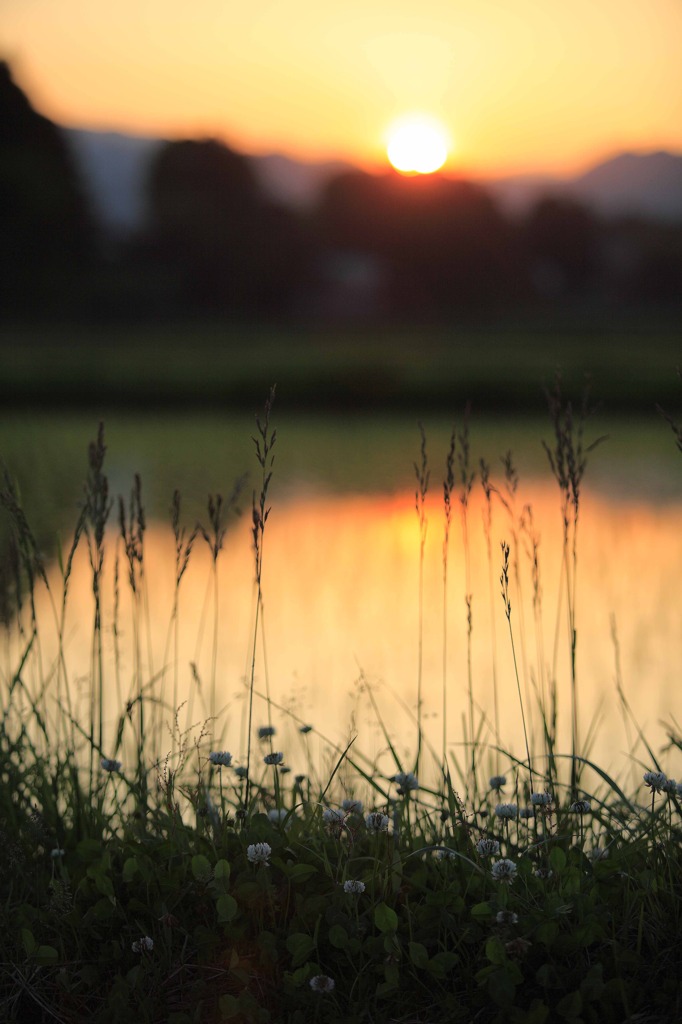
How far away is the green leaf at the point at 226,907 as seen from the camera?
1558 millimetres

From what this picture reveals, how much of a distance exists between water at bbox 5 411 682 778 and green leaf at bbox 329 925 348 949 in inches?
13.3

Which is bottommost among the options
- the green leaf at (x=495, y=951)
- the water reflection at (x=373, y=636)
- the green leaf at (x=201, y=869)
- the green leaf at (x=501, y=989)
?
the water reflection at (x=373, y=636)

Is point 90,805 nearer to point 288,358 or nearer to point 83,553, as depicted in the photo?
point 83,553

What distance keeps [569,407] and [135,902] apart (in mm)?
1151

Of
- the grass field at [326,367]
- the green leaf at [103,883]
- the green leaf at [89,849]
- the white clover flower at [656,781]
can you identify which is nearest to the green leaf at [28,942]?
the green leaf at [103,883]

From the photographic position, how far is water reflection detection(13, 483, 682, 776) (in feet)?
9.17

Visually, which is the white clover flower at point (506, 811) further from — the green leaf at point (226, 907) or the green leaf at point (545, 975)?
the green leaf at point (226, 907)

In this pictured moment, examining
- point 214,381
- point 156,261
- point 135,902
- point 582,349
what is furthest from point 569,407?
point 156,261

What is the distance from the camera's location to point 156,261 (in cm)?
2939

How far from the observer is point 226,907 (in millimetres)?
1567

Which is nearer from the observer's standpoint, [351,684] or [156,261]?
[351,684]

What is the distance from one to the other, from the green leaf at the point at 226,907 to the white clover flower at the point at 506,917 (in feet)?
1.32

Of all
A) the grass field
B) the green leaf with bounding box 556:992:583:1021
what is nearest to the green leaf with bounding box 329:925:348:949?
the green leaf with bounding box 556:992:583:1021

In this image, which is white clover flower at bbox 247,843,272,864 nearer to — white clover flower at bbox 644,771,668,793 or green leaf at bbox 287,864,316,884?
green leaf at bbox 287,864,316,884
